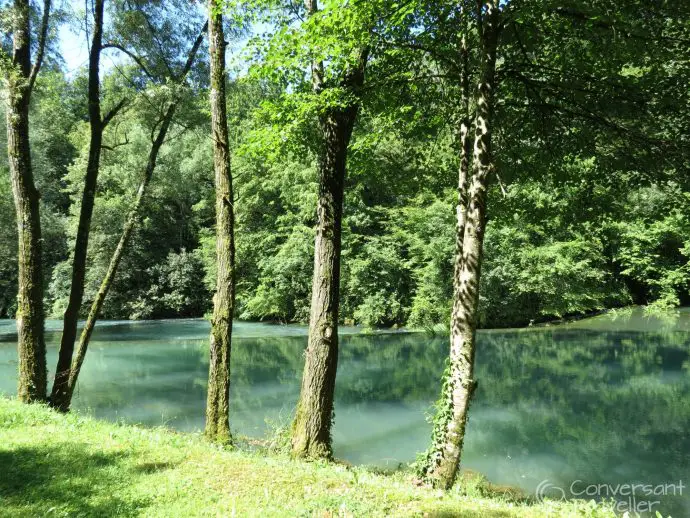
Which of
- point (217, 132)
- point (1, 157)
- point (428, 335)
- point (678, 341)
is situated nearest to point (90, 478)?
point (217, 132)

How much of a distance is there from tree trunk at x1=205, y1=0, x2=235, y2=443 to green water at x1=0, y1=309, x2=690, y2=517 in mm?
3119

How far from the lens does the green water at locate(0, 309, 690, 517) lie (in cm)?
951

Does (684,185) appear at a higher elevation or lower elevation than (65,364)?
higher

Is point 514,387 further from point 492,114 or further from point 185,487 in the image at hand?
point 185,487

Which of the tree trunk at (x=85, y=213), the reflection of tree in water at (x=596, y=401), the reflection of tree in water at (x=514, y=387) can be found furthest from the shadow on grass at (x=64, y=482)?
the reflection of tree in water at (x=596, y=401)

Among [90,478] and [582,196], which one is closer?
[90,478]

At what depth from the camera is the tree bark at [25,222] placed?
808 cm

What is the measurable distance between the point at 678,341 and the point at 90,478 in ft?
73.9

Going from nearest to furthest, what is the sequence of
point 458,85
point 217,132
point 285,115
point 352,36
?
point 352,36, point 285,115, point 217,132, point 458,85

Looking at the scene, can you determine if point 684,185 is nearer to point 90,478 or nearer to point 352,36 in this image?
point 352,36

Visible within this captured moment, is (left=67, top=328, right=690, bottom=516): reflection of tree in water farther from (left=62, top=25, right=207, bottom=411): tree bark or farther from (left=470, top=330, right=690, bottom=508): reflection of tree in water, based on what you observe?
(left=62, top=25, right=207, bottom=411): tree bark

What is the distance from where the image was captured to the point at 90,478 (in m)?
4.45

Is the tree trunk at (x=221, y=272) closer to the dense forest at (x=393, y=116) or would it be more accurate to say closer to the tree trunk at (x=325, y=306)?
the dense forest at (x=393, y=116)

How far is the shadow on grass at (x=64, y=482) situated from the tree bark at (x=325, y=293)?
6.94 feet
